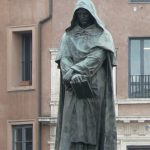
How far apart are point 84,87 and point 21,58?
38.1 meters

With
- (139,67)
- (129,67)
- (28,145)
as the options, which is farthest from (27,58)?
(139,67)

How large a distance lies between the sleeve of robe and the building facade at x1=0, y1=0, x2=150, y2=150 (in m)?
35.2

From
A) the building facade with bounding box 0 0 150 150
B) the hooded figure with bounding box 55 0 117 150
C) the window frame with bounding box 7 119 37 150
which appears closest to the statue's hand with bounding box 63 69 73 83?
the hooded figure with bounding box 55 0 117 150

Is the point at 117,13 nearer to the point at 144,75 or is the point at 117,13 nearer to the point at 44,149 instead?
the point at 144,75

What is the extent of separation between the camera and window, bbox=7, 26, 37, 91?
5250cm

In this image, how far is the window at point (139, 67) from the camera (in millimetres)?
50875

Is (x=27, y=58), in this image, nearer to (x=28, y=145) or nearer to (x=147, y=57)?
(x=28, y=145)

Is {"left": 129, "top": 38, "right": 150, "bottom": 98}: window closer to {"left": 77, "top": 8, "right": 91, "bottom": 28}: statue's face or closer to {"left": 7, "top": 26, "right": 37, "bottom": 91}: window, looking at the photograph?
{"left": 7, "top": 26, "right": 37, "bottom": 91}: window

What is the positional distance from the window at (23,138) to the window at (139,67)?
4.78 meters

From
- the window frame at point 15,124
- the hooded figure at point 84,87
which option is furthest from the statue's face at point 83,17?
the window frame at point 15,124

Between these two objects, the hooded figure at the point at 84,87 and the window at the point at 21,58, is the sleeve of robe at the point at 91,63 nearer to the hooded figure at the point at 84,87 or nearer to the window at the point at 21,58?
the hooded figure at the point at 84,87

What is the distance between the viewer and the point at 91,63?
15336 mm

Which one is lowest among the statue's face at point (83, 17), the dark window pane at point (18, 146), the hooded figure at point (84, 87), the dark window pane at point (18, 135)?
the dark window pane at point (18, 146)

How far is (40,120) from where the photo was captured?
51.4 metres
